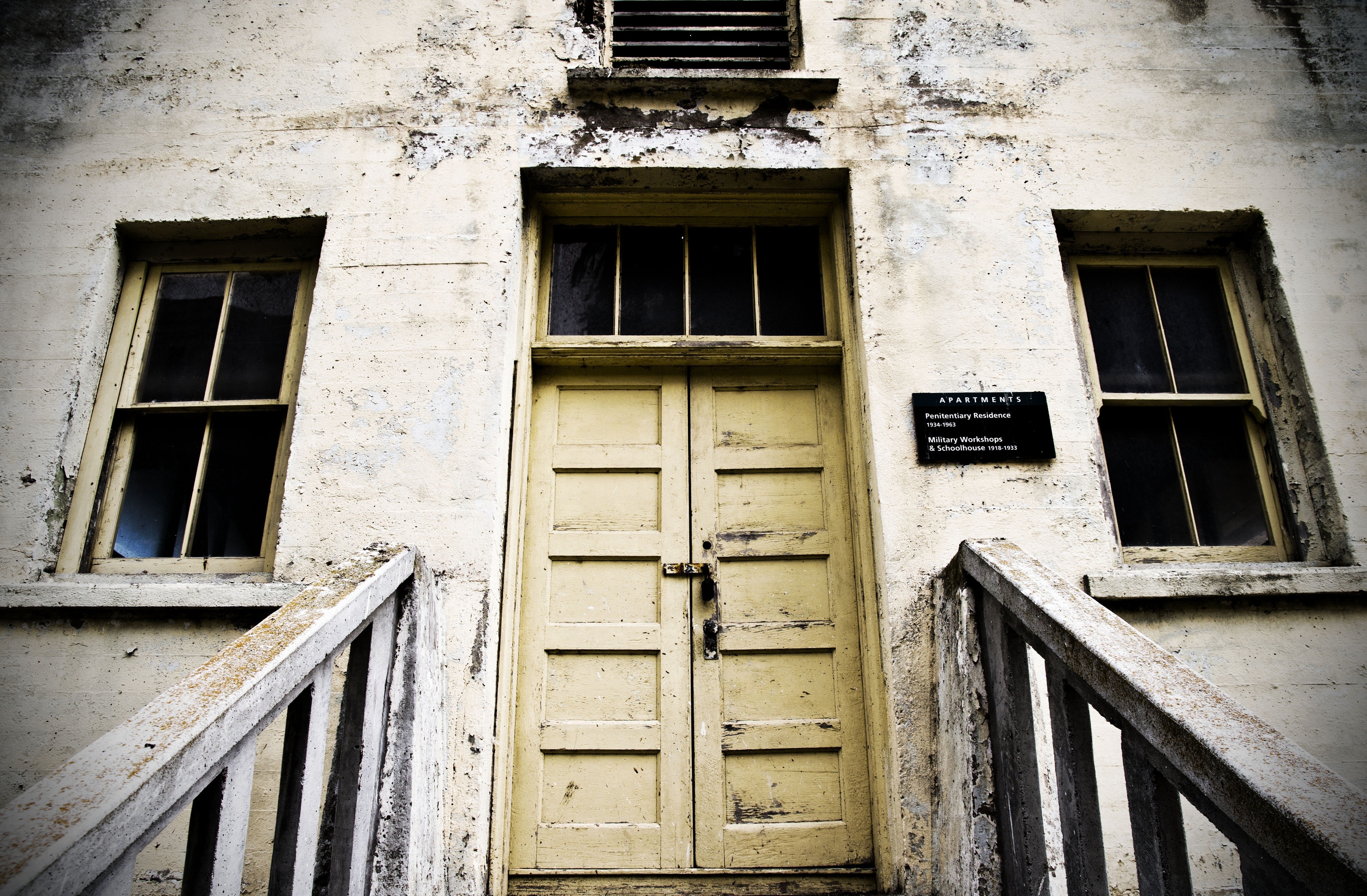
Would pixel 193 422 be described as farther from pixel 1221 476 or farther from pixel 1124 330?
pixel 1221 476

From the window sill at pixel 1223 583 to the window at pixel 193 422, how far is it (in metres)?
3.35

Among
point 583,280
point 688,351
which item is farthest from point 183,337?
point 688,351

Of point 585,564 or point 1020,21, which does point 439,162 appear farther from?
point 1020,21

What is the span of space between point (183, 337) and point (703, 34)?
2.98m

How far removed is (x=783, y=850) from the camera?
9.20 ft

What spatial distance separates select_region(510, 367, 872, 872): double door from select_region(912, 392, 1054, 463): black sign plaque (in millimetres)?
463

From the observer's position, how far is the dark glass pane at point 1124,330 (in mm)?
3340

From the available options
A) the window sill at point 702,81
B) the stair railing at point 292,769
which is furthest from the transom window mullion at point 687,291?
the stair railing at point 292,769

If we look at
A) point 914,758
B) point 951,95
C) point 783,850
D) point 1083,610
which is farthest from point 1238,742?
point 951,95

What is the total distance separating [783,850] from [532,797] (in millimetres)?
998

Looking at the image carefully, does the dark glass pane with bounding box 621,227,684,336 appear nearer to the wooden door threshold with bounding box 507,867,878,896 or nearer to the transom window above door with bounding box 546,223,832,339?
the transom window above door with bounding box 546,223,832,339

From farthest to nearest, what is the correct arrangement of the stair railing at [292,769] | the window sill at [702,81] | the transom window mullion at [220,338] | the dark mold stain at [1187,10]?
1. the dark mold stain at [1187,10]
2. the window sill at [702,81]
3. the transom window mullion at [220,338]
4. the stair railing at [292,769]

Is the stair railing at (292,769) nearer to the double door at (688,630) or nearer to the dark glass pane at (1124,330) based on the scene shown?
the double door at (688,630)

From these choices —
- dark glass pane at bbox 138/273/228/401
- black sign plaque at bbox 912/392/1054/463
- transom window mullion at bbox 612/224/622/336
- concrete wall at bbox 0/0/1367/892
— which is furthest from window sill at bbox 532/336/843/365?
dark glass pane at bbox 138/273/228/401
